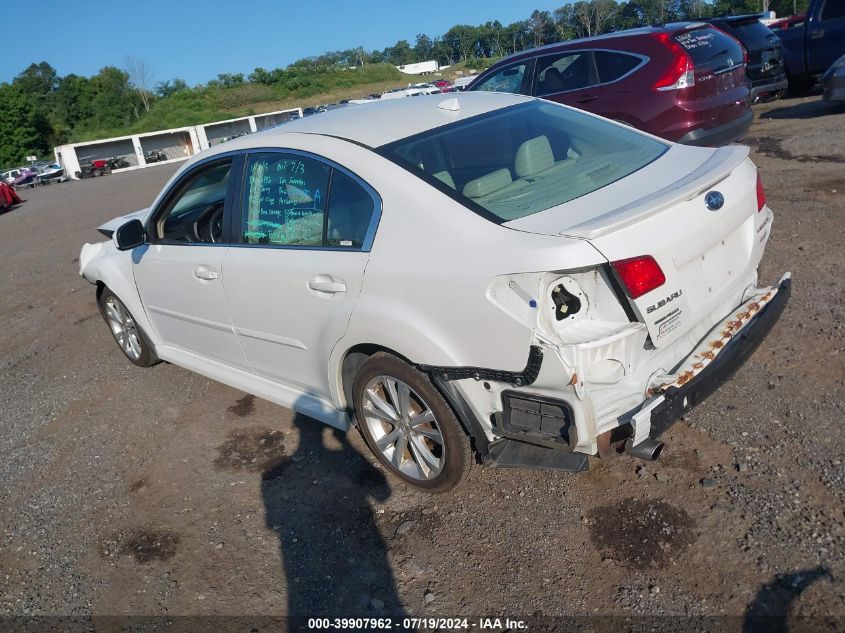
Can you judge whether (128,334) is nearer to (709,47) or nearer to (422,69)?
(709,47)

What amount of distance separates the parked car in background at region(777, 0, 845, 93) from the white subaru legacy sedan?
1105 cm

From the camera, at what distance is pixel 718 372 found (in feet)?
9.36

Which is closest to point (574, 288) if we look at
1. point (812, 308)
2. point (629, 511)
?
point (629, 511)

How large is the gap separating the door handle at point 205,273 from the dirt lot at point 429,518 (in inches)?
40.2

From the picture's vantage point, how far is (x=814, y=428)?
3.27 m

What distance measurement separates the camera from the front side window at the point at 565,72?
299 inches

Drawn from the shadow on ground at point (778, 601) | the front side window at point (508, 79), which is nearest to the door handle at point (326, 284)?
the shadow on ground at point (778, 601)

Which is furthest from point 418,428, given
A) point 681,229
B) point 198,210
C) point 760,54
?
point 760,54

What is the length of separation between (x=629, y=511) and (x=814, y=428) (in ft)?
3.50

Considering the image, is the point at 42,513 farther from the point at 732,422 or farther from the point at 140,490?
the point at 732,422

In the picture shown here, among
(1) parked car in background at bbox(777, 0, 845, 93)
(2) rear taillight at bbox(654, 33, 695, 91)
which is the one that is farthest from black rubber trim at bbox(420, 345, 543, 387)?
(1) parked car in background at bbox(777, 0, 845, 93)

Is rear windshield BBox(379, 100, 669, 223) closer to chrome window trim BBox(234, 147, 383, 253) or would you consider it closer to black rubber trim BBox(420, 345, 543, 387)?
chrome window trim BBox(234, 147, 383, 253)

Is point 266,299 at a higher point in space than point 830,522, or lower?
higher

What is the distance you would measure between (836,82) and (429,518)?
1038 cm
